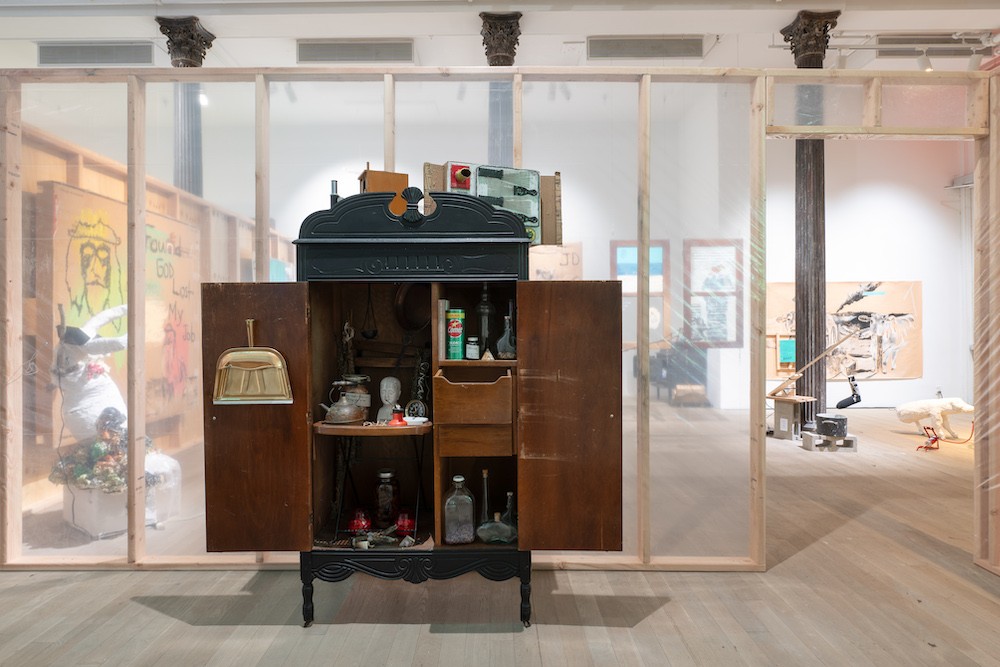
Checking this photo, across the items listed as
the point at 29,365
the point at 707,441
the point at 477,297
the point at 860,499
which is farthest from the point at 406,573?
the point at 860,499

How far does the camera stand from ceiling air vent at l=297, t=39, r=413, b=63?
16.1 feet

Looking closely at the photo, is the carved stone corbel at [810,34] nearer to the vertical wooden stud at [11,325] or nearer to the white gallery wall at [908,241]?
the white gallery wall at [908,241]

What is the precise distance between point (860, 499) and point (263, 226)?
4282mm

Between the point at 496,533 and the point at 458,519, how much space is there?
185mm

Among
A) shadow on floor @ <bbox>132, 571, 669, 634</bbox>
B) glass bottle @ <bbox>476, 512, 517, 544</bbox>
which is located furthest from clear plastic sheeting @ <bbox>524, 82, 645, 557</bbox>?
glass bottle @ <bbox>476, 512, 517, 544</bbox>

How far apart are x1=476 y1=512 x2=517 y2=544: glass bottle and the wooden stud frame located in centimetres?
61

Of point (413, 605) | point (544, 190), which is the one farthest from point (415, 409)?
point (544, 190)

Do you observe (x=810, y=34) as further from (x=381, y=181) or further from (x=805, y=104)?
(x=381, y=181)

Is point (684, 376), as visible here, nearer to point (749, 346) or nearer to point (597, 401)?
point (749, 346)

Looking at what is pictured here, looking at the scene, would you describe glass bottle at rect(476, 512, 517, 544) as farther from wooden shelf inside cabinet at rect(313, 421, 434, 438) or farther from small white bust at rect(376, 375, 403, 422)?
small white bust at rect(376, 375, 403, 422)

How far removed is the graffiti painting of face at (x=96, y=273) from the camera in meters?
3.28

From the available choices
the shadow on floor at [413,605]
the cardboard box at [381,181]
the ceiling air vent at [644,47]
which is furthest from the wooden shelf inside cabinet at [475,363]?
the ceiling air vent at [644,47]

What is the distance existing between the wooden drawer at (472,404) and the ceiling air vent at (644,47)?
351 centimetres

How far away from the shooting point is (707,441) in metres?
3.29
